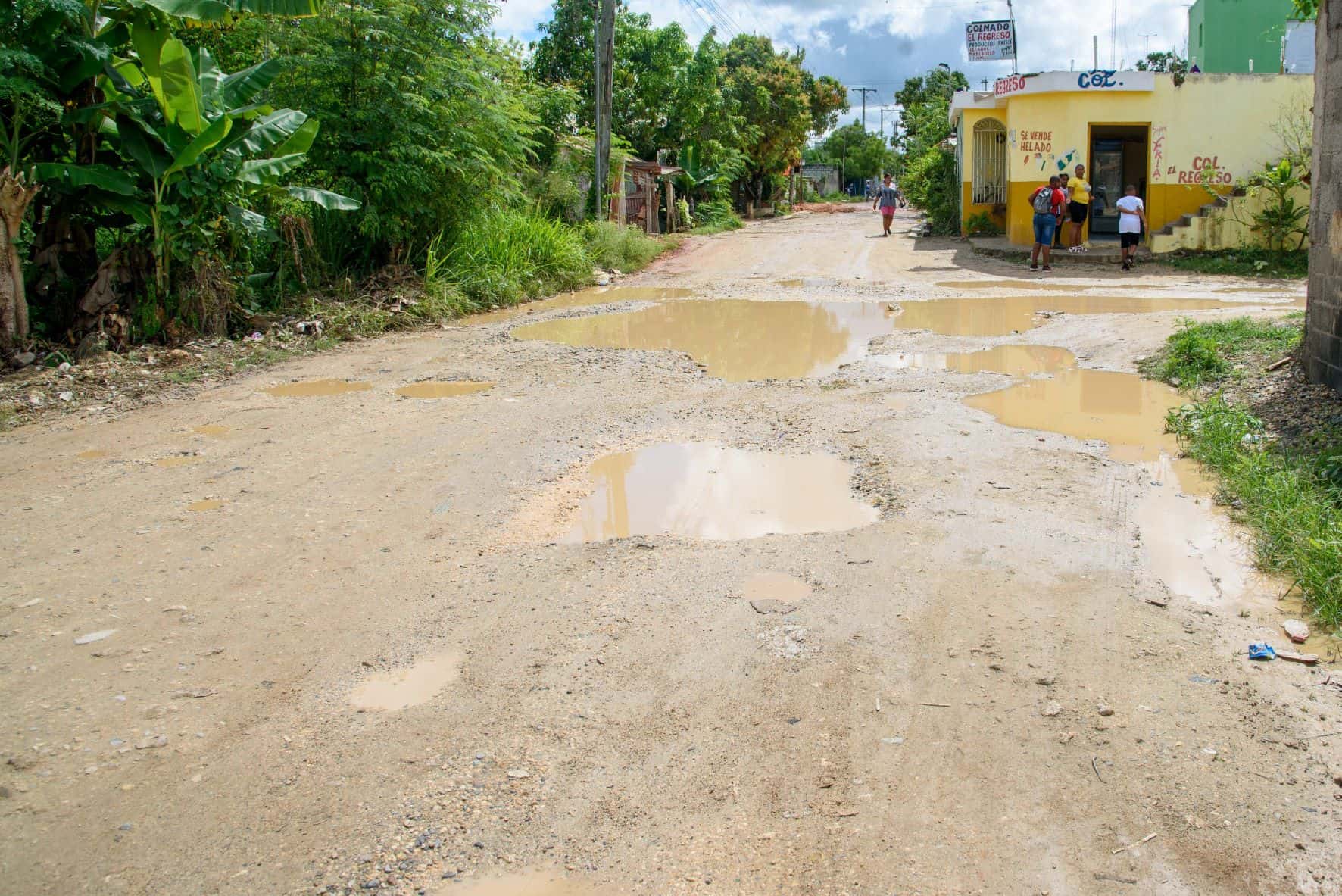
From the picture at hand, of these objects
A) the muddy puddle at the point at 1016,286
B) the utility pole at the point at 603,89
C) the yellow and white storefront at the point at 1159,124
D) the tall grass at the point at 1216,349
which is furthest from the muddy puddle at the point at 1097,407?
the utility pole at the point at 603,89

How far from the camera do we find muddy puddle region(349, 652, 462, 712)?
367cm

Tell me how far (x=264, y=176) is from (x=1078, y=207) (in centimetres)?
1344

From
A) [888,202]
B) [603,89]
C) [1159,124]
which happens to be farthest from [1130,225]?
[603,89]

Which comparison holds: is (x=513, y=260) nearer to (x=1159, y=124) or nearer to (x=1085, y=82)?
(x=1085, y=82)

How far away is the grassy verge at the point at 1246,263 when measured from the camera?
1593 cm

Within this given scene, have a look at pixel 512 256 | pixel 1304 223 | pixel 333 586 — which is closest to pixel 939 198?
pixel 1304 223

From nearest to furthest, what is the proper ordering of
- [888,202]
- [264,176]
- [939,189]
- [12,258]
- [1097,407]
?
[1097,407] < [12,258] < [264,176] < [939,189] < [888,202]

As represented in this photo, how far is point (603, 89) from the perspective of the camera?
2083 cm

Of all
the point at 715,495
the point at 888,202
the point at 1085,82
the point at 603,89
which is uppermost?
the point at 603,89

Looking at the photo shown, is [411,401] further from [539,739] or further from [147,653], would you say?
[539,739]

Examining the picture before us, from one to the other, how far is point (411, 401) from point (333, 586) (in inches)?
154

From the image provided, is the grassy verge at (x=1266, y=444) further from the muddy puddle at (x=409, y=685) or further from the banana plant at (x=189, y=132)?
the banana plant at (x=189, y=132)

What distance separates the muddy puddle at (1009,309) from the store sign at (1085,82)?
712cm

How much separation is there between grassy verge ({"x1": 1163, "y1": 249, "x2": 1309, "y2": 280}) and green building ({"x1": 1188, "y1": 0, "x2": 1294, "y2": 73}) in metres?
11.1
